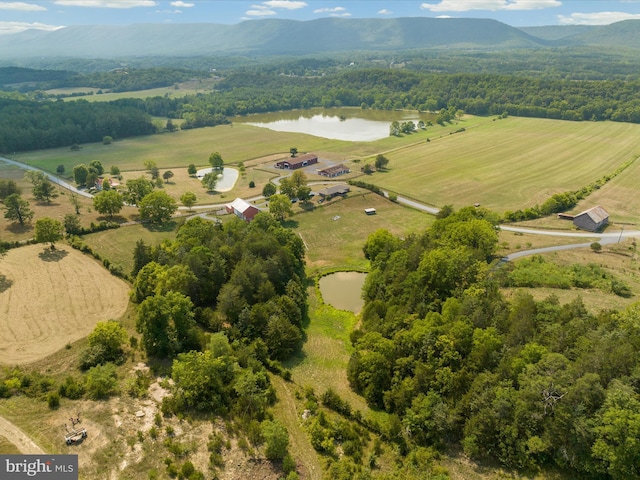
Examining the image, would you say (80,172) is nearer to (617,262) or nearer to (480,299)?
(480,299)

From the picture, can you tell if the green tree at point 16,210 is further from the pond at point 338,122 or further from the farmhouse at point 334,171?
the pond at point 338,122

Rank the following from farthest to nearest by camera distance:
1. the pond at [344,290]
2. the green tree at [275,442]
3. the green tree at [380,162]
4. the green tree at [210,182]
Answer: the green tree at [380,162] → the green tree at [210,182] → the pond at [344,290] → the green tree at [275,442]

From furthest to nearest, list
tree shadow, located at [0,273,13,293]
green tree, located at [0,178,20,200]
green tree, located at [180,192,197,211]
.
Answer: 1. green tree, located at [0,178,20,200]
2. green tree, located at [180,192,197,211]
3. tree shadow, located at [0,273,13,293]

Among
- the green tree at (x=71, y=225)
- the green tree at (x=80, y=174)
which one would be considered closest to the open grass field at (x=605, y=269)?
the green tree at (x=71, y=225)

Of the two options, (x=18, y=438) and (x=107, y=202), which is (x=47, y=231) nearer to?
(x=107, y=202)

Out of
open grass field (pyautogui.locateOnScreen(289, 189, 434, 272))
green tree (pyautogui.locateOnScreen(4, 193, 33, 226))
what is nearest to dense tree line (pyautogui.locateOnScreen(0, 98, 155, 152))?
green tree (pyautogui.locateOnScreen(4, 193, 33, 226))

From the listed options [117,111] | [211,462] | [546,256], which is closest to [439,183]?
[546,256]

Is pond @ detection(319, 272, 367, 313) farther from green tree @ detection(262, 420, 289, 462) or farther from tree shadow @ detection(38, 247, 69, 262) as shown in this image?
tree shadow @ detection(38, 247, 69, 262)
